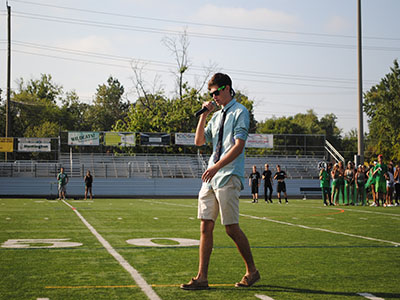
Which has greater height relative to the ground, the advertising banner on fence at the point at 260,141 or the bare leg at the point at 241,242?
the advertising banner on fence at the point at 260,141

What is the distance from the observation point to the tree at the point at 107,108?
97.0 m

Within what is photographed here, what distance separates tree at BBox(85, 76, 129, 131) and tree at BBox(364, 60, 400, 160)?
39.4 metres

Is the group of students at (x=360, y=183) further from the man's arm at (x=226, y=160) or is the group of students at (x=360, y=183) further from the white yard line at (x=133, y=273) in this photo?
the man's arm at (x=226, y=160)

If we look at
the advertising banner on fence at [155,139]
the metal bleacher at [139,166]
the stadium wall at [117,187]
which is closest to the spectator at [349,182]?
the stadium wall at [117,187]

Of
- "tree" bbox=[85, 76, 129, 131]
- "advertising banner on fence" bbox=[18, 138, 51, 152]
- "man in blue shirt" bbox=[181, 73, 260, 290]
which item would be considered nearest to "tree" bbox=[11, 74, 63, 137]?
"tree" bbox=[85, 76, 129, 131]

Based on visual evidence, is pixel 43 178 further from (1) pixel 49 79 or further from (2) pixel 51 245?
(1) pixel 49 79

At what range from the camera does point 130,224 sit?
43.6ft

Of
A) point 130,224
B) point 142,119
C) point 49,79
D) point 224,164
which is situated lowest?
point 130,224

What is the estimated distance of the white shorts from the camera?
17.9 feet

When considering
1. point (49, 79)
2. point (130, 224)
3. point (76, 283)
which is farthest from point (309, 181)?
point (49, 79)

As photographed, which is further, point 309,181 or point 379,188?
point 309,181

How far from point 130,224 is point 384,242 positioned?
5.91m

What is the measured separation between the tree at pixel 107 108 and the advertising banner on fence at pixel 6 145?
4892cm

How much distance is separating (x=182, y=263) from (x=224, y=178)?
2042mm
